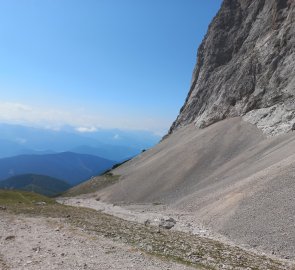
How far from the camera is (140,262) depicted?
25.9 meters

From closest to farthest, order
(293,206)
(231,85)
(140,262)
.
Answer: (140,262)
(293,206)
(231,85)

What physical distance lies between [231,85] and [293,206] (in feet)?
262

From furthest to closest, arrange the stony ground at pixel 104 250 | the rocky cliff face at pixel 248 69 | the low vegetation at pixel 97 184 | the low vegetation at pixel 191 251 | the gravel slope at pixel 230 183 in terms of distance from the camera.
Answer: the low vegetation at pixel 97 184 → the rocky cliff face at pixel 248 69 → the gravel slope at pixel 230 183 → the low vegetation at pixel 191 251 → the stony ground at pixel 104 250

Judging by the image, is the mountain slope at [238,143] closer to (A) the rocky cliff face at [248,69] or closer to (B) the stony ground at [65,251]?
(A) the rocky cliff face at [248,69]

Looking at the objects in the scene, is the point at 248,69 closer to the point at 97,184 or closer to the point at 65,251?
the point at 97,184

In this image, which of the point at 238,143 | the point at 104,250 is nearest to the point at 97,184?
the point at 238,143

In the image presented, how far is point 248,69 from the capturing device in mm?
117750

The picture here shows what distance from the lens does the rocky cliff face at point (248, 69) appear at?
3854 inches

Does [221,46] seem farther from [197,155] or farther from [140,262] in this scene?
[140,262]

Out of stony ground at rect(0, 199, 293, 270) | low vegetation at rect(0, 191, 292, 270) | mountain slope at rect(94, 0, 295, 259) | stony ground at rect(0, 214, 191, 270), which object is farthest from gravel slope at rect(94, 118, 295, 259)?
stony ground at rect(0, 214, 191, 270)

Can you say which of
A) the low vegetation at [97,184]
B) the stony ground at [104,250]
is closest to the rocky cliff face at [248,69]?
the low vegetation at [97,184]

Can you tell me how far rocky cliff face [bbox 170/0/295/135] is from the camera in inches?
3854

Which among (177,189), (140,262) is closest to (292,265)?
(140,262)

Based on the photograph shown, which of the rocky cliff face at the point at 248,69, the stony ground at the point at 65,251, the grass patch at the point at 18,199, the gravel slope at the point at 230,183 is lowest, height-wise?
the stony ground at the point at 65,251
